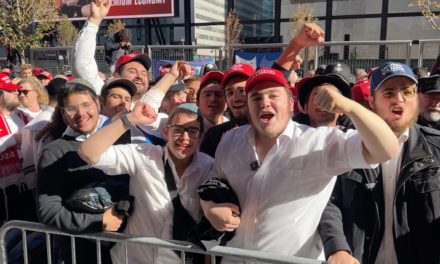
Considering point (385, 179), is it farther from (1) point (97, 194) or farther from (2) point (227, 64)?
(2) point (227, 64)

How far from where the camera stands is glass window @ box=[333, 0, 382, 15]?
24.2 metres

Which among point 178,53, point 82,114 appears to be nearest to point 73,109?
point 82,114

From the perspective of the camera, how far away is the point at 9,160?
3.70m

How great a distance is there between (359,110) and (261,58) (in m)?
5.80

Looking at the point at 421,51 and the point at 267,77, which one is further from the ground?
the point at 421,51

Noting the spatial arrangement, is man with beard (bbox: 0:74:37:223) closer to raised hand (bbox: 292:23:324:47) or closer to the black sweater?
the black sweater

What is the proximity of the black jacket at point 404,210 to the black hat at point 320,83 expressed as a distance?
811mm

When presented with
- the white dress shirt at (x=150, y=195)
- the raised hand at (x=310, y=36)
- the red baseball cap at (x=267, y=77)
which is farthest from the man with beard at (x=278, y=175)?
the raised hand at (x=310, y=36)

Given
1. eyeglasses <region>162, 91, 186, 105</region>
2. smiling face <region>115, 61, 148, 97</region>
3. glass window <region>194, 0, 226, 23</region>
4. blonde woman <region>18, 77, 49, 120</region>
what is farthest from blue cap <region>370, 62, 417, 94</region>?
glass window <region>194, 0, 226, 23</region>

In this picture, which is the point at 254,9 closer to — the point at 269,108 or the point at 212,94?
the point at 212,94

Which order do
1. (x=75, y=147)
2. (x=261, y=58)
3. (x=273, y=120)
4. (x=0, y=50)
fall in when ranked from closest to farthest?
(x=273, y=120), (x=75, y=147), (x=261, y=58), (x=0, y=50)

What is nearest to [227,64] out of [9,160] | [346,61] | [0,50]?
[346,61]

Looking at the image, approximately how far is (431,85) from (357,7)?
76.8 ft

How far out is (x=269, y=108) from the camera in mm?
2104
